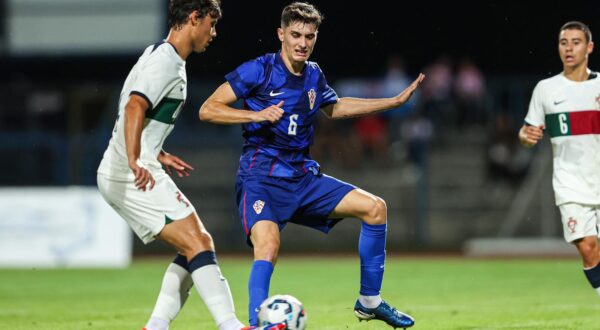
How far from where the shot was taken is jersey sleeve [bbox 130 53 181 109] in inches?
260

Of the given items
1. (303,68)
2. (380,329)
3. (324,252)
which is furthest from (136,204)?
(324,252)

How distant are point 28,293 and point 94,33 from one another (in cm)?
1323

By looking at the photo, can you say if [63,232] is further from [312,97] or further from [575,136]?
[575,136]

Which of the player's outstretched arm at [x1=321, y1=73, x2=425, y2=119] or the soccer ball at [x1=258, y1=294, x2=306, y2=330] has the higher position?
the player's outstretched arm at [x1=321, y1=73, x2=425, y2=119]

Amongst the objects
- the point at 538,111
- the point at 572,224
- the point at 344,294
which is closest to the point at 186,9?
the point at 538,111

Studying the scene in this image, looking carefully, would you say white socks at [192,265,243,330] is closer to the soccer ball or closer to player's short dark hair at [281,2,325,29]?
the soccer ball

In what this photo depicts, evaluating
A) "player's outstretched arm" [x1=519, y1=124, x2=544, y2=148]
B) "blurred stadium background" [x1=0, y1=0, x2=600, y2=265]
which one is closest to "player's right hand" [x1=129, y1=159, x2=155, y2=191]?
"player's outstretched arm" [x1=519, y1=124, x2=544, y2=148]

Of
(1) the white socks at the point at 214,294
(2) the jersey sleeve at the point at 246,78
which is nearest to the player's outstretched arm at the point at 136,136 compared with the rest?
(1) the white socks at the point at 214,294

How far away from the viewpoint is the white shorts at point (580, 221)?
8.15 meters

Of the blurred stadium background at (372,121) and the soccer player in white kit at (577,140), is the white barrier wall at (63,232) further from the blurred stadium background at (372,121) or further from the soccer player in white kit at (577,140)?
the soccer player in white kit at (577,140)

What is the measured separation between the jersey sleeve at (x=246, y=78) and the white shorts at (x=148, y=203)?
976 millimetres

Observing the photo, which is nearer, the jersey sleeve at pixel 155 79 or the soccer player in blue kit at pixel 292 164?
the jersey sleeve at pixel 155 79

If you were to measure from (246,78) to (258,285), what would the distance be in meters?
1.55

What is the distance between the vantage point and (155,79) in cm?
663
